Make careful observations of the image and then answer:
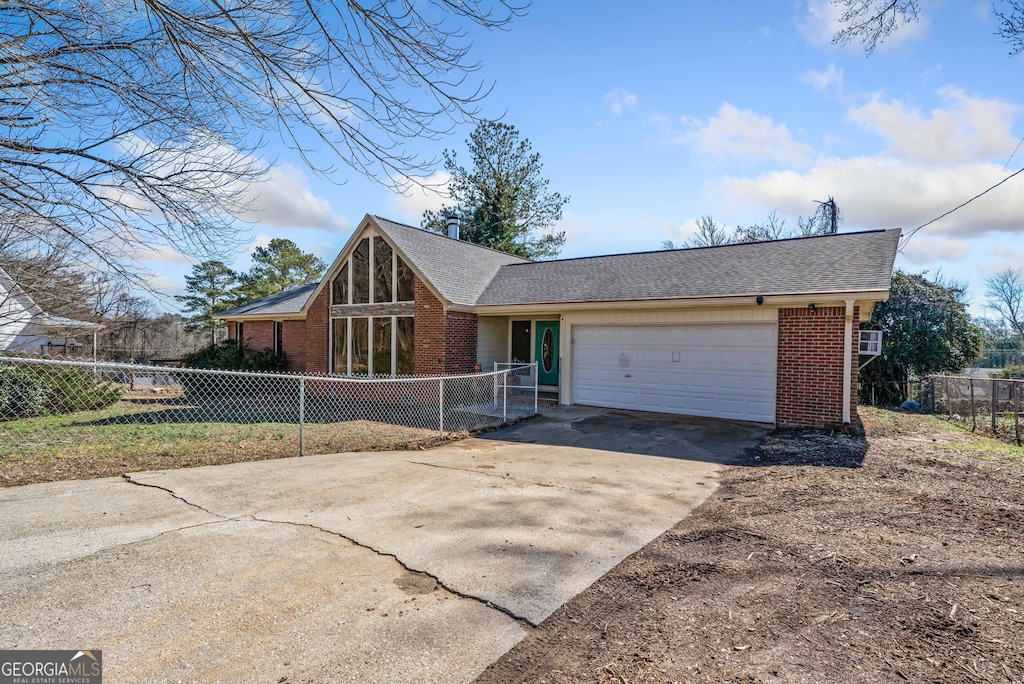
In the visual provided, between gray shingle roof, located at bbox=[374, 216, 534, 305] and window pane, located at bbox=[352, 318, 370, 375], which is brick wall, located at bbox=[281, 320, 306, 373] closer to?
window pane, located at bbox=[352, 318, 370, 375]

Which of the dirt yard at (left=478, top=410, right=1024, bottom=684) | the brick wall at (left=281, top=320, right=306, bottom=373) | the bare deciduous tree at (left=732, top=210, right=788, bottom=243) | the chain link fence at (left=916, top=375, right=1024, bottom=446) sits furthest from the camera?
the bare deciduous tree at (left=732, top=210, right=788, bottom=243)

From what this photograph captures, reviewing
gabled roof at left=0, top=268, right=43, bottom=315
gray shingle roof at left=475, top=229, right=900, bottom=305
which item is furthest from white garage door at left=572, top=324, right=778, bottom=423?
gabled roof at left=0, top=268, right=43, bottom=315

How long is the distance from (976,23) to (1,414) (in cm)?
1904

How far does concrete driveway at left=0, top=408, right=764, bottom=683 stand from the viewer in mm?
2516

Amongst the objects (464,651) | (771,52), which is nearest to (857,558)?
(464,651)

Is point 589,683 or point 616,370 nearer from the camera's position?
point 589,683

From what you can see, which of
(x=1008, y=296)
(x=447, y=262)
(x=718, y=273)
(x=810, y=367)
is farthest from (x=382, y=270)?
(x=1008, y=296)

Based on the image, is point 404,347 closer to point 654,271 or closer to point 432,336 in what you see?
point 432,336

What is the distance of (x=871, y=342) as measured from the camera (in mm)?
13586

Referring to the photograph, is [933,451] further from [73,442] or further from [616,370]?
[73,442]

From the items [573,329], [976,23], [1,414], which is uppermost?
[976,23]

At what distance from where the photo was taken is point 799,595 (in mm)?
3150

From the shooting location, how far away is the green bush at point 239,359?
17516mm

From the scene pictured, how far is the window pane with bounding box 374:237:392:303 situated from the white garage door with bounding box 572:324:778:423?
18.0ft
